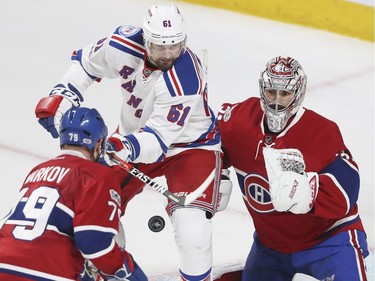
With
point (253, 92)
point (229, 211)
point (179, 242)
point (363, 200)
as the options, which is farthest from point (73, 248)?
point (253, 92)

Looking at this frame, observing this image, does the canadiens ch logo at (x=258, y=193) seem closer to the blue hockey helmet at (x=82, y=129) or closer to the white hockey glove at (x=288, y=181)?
the white hockey glove at (x=288, y=181)

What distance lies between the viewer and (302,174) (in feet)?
11.6

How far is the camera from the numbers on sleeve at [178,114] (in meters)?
3.87

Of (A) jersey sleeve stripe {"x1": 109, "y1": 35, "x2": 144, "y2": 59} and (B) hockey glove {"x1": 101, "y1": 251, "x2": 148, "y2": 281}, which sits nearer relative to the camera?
(B) hockey glove {"x1": 101, "y1": 251, "x2": 148, "y2": 281}

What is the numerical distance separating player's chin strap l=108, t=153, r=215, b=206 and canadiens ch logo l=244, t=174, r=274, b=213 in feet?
0.42

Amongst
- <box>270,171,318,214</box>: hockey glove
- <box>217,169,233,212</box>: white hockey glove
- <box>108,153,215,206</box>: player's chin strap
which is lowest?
<box>217,169,233,212</box>: white hockey glove

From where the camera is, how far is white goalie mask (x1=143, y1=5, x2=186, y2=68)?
12.5ft

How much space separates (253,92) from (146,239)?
4.77ft

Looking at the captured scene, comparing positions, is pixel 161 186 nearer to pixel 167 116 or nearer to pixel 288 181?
pixel 167 116

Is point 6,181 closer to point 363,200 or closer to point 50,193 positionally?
point 363,200

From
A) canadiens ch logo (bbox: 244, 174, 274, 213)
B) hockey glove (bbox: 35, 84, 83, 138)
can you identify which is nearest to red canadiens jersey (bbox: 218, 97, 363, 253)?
canadiens ch logo (bbox: 244, 174, 274, 213)

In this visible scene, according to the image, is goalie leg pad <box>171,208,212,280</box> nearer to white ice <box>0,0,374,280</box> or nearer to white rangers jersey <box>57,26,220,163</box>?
white rangers jersey <box>57,26,220,163</box>

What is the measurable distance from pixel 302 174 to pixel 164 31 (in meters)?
0.67

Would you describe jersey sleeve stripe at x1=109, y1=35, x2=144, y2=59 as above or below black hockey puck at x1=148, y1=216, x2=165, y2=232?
above
